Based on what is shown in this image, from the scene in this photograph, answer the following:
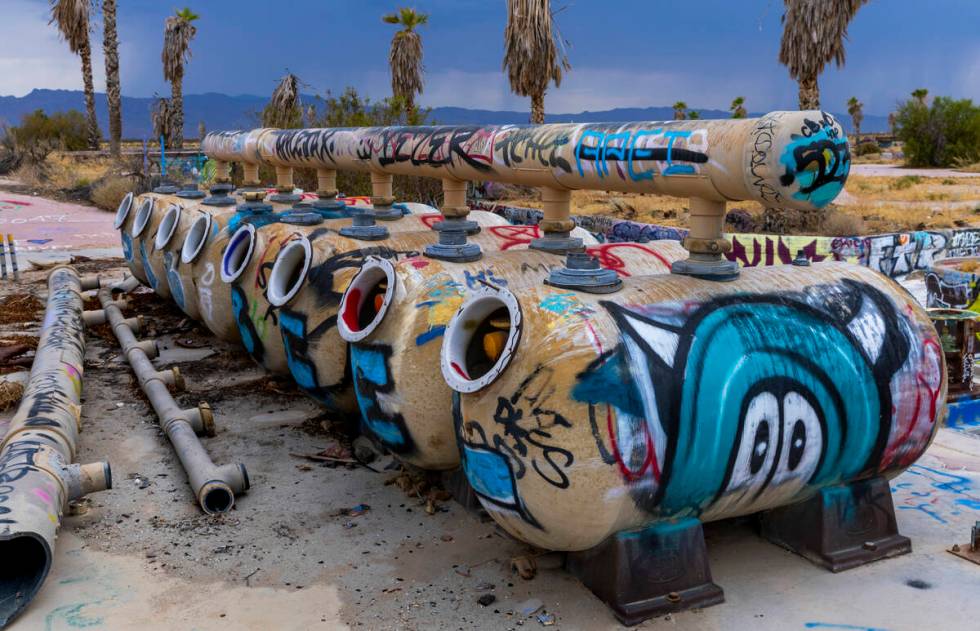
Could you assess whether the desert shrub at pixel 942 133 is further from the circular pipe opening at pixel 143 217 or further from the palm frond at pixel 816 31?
the circular pipe opening at pixel 143 217

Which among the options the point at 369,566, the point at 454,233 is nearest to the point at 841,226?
the point at 454,233

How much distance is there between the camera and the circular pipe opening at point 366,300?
625 cm

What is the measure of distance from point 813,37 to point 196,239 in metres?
14.3

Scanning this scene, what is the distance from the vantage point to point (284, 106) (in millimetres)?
25406

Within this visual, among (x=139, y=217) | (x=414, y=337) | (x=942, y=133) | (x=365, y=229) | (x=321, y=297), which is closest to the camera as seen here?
(x=414, y=337)

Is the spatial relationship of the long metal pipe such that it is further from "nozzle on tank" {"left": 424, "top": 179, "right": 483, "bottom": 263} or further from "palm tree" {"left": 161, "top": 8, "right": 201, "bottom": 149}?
"palm tree" {"left": 161, "top": 8, "right": 201, "bottom": 149}

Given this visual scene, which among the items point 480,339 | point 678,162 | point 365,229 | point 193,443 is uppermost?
point 678,162

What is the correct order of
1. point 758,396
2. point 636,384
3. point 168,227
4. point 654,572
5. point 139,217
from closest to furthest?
point 636,384, point 758,396, point 654,572, point 168,227, point 139,217

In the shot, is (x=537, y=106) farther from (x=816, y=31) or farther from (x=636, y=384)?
(x=636, y=384)

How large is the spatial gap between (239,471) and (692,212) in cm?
392

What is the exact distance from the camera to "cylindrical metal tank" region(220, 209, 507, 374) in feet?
27.4

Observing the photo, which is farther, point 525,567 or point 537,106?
point 537,106

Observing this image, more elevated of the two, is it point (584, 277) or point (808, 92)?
point (808, 92)

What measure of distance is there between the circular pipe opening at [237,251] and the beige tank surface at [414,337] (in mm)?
2658
